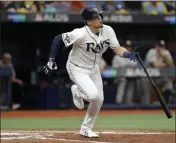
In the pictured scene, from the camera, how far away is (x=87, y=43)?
7.42m

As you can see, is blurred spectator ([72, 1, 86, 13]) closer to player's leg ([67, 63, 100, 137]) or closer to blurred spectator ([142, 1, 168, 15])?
blurred spectator ([142, 1, 168, 15])

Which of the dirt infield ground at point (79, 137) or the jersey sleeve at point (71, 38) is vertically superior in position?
the jersey sleeve at point (71, 38)

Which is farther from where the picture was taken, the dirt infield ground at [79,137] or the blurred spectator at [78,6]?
the blurred spectator at [78,6]

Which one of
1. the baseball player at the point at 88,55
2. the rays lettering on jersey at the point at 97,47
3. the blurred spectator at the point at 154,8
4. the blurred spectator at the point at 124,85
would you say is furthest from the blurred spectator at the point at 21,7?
the rays lettering on jersey at the point at 97,47

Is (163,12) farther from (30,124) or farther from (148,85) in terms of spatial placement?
(30,124)

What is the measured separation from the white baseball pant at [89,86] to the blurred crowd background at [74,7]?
6313 mm

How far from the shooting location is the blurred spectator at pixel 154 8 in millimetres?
14416

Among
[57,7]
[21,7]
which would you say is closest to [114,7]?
Answer: [57,7]

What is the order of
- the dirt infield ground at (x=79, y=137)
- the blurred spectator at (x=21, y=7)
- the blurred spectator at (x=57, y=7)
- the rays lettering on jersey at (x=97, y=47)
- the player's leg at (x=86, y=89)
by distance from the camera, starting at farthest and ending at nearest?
1. the blurred spectator at (x=57, y=7)
2. the blurred spectator at (x=21, y=7)
3. the rays lettering on jersey at (x=97, y=47)
4. the player's leg at (x=86, y=89)
5. the dirt infield ground at (x=79, y=137)

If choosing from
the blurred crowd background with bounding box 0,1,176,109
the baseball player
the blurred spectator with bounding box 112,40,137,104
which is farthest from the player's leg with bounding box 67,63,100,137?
the blurred spectator with bounding box 112,40,137,104

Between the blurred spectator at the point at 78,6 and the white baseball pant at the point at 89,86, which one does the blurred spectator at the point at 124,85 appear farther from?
the white baseball pant at the point at 89,86

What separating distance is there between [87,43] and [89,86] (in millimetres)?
598

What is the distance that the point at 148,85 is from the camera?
1441cm

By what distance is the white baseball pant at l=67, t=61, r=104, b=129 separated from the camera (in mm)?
7344
